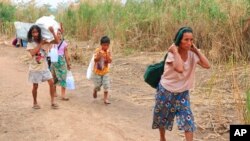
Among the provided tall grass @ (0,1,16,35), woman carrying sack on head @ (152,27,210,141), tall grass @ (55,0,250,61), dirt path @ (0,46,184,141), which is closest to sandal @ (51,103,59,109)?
dirt path @ (0,46,184,141)

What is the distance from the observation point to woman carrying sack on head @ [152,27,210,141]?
18.2ft

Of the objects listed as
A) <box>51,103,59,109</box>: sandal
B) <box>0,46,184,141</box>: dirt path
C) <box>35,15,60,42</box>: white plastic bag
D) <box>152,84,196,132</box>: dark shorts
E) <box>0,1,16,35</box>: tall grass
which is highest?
<box>0,1,16,35</box>: tall grass

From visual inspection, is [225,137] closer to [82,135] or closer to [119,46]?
[82,135]

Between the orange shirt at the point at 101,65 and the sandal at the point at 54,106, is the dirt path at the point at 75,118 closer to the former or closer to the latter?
the sandal at the point at 54,106

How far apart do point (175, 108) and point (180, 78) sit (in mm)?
360

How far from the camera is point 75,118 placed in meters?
7.46

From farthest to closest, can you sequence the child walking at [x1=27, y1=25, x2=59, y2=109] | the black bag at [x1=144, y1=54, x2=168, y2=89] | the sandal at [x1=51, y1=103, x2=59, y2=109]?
the sandal at [x1=51, y1=103, x2=59, y2=109]
the child walking at [x1=27, y1=25, x2=59, y2=109]
the black bag at [x1=144, y1=54, x2=168, y2=89]

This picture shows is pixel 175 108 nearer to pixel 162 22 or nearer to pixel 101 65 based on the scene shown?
pixel 101 65

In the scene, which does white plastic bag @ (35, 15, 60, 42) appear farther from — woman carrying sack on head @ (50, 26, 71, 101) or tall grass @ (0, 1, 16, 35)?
tall grass @ (0, 1, 16, 35)

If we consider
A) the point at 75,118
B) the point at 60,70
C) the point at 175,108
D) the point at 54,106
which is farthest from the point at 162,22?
the point at 175,108

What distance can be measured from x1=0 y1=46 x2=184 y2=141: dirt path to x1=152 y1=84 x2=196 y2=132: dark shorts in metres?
0.85

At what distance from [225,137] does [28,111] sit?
308 centimetres

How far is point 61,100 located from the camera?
8.88 meters

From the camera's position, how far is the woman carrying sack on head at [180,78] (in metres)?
5.55
